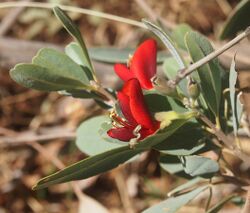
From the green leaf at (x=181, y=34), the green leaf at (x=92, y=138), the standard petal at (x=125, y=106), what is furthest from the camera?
the green leaf at (x=181, y=34)

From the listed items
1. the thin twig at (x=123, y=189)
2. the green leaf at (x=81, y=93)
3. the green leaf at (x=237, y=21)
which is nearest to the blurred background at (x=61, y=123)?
the thin twig at (x=123, y=189)

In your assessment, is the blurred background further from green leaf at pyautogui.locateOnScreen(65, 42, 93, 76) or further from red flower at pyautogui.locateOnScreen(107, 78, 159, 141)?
red flower at pyautogui.locateOnScreen(107, 78, 159, 141)

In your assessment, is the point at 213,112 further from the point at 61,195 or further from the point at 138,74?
the point at 61,195

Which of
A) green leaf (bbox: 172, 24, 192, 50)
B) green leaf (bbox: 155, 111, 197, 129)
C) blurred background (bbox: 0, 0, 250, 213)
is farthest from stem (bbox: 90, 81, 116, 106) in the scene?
blurred background (bbox: 0, 0, 250, 213)

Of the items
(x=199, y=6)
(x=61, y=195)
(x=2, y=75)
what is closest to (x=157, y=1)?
(x=199, y=6)

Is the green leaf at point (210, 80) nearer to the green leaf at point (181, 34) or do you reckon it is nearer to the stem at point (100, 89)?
the stem at point (100, 89)

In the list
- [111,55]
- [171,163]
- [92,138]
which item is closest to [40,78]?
[92,138]

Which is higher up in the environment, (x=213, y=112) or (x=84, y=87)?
(x=84, y=87)
